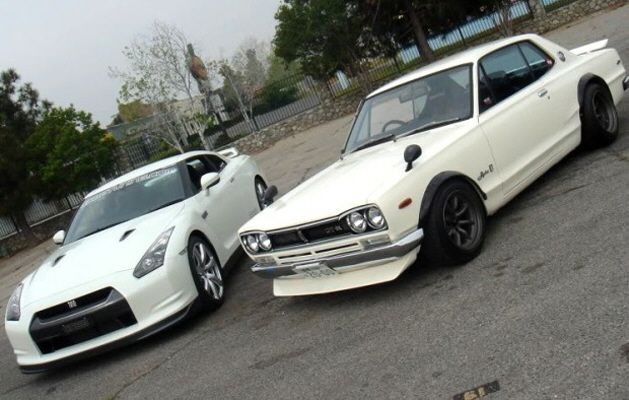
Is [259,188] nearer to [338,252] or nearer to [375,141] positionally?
[375,141]

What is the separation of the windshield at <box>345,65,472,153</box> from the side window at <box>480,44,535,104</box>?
0.23m

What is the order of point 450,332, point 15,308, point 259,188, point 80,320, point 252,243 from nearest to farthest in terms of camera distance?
point 450,332
point 252,243
point 80,320
point 15,308
point 259,188

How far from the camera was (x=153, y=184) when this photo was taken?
7.33 m

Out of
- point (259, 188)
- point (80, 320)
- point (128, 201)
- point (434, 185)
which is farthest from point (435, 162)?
point (259, 188)

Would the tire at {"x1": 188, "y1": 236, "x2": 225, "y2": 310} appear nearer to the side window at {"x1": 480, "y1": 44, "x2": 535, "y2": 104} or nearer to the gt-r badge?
the gt-r badge

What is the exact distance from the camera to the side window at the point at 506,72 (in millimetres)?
5938

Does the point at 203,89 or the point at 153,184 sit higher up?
the point at 203,89

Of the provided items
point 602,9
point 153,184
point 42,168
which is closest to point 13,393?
point 153,184

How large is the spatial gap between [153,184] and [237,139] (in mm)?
20929

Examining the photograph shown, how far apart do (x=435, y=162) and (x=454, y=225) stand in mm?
487

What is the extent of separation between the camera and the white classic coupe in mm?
4750

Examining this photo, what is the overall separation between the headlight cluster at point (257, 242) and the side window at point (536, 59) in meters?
3.04

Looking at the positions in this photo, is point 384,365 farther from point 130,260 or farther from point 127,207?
point 127,207

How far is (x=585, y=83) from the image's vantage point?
6.55 m
